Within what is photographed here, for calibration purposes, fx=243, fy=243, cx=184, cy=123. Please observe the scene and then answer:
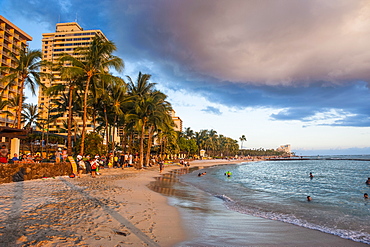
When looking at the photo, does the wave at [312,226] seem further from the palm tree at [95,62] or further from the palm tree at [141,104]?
the palm tree at [141,104]

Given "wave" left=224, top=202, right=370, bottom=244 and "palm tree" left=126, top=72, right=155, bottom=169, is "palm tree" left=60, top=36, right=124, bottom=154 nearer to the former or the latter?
"palm tree" left=126, top=72, right=155, bottom=169

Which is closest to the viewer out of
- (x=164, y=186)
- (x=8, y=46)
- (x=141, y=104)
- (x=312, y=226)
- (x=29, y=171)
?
(x=312, y=226)

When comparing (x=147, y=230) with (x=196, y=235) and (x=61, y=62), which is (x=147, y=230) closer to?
(x=196, y=235)

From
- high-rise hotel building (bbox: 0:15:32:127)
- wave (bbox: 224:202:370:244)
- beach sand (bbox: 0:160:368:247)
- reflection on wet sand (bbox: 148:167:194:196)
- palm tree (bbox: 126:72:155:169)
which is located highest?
high-rise hotel building (bbox: 0:15:32:127)

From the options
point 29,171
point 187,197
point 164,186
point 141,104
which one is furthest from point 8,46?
point 187,197

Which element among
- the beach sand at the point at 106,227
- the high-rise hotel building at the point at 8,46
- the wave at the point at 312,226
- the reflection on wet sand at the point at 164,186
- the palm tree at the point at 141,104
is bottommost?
the reflection on wet sand at the point at 164,186

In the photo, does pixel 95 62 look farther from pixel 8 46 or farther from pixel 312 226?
pixel 8 46

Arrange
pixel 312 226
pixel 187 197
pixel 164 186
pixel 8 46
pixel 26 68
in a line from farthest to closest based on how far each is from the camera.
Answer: pixel 8 46, pixel 26 68, pixel 164 186, pixel 187 197, pixel 312 226

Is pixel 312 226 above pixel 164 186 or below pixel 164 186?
above

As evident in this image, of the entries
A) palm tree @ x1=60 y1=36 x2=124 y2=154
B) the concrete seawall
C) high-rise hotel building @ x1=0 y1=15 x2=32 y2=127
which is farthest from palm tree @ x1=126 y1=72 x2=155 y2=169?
high-rise hotel building @ x1=0 y1=15 x2=32 y2=127

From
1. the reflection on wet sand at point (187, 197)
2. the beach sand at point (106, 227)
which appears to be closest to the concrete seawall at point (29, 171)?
the beach sand at point (106, 227)

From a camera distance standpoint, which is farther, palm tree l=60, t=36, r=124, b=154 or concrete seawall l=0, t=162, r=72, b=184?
palm tree l=60, t=36, r=124, b=154

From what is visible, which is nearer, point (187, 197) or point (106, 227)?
point (106, 227)

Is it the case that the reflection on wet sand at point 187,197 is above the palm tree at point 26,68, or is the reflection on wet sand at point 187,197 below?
below
